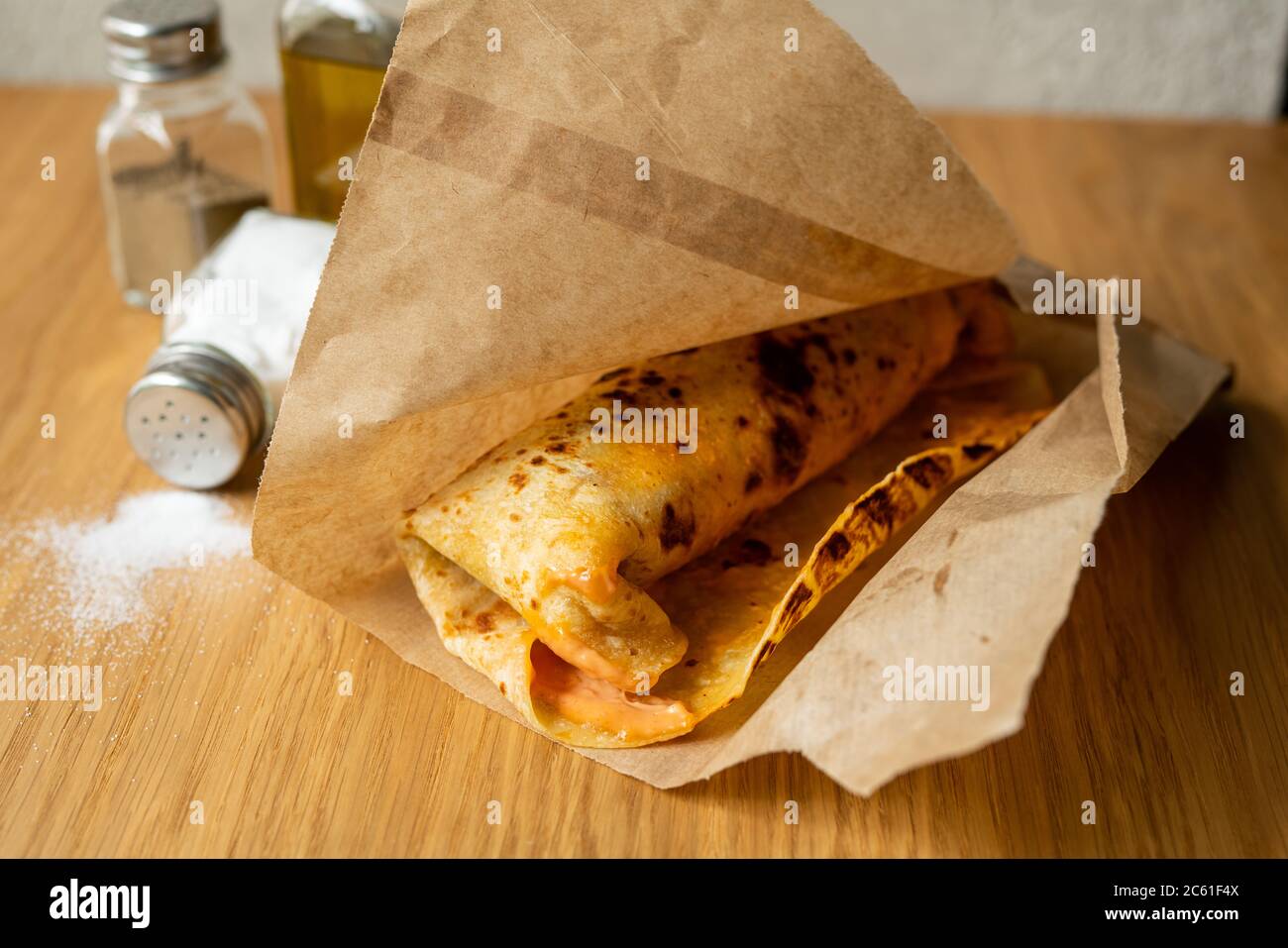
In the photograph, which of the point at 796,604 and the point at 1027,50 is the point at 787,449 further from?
the point at 1027,50

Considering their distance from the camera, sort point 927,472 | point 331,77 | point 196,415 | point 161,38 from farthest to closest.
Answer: point 331,77, point 161,38, point 196,415, point 927,472

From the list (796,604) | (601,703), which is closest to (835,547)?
(796,604)

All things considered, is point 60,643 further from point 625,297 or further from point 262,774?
point 625,297

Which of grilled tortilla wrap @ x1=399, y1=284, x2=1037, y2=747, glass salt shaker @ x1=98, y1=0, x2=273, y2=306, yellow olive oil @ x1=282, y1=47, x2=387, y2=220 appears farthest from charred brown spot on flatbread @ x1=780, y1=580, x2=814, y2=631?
glass salt shaker @ x1=98, y1=0, x2=273, y2=306

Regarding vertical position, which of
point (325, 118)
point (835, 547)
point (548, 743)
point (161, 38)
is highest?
point (161, 38)

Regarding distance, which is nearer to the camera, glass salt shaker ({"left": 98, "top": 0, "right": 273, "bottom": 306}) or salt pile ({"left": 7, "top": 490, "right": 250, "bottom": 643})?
salt pile ({"left": 7, "top": 490, "right": 250, "bottom": 643})

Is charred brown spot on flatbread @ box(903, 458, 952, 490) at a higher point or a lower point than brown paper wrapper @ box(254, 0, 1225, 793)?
lower

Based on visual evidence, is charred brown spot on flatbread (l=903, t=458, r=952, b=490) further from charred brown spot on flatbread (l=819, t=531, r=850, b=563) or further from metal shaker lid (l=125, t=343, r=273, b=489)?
metal shaker lid (l=125, t=343, r=273, b=489)
